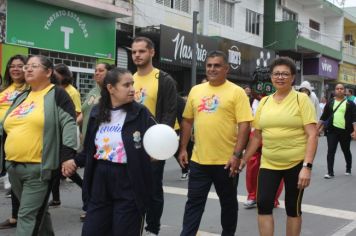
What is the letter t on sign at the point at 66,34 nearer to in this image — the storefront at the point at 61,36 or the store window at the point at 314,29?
the storefront at the point at 61,36

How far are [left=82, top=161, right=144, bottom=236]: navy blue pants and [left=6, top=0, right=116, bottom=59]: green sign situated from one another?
10198mm

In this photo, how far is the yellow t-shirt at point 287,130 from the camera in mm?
4418

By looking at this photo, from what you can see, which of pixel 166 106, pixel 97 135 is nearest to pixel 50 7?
pixel 166 106

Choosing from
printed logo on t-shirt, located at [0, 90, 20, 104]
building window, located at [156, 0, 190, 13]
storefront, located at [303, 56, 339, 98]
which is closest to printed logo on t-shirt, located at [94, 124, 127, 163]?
printed logo on t-shirt, located at [0, 90, 20, 104]

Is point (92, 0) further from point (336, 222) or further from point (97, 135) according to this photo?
point (97, 135)

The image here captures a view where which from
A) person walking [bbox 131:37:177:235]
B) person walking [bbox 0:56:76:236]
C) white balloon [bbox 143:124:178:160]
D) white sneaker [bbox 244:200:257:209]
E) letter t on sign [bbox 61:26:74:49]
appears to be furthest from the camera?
letter t on sign [bbox 61:26:74:49]

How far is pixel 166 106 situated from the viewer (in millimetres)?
4754

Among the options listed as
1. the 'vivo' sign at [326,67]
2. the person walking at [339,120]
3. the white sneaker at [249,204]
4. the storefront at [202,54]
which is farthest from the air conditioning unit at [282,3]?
the white sneaker at [249,204]

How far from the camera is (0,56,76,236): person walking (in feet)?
13.5

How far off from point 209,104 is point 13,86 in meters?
2.66

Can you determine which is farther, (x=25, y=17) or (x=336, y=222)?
(x=25, y=17)

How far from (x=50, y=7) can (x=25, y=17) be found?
1.05m

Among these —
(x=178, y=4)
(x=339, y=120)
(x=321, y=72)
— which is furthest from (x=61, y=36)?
(x=321, y=72)

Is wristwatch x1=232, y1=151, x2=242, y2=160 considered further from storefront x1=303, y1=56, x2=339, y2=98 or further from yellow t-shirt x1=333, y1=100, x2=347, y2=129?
storefront x1=303, y1=56, x2=339, y2=98
